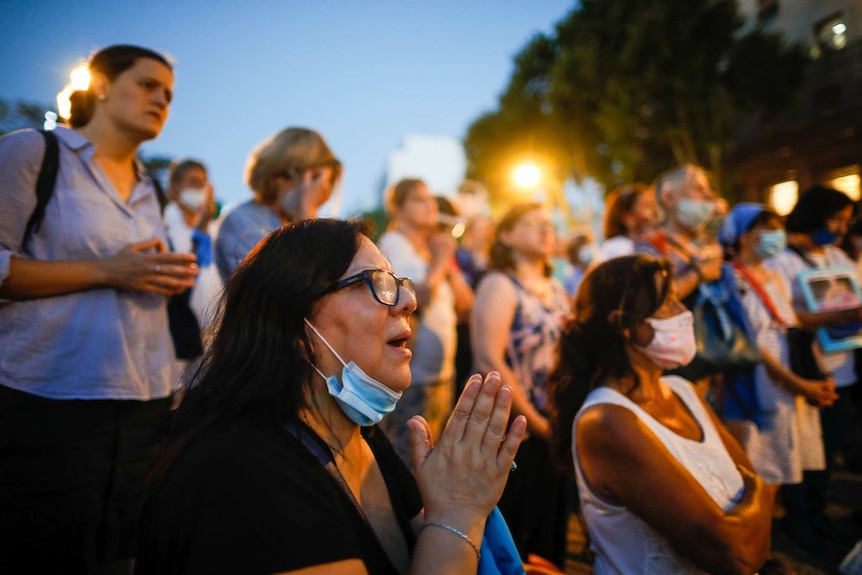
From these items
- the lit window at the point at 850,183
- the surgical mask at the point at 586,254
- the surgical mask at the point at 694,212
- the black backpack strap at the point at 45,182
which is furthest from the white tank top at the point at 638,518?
the lit window at the point at 850,183

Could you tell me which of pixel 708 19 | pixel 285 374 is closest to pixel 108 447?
pixel 285 374

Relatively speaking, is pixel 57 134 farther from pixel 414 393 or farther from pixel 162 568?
pixel 414 393

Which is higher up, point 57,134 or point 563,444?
point 57,134

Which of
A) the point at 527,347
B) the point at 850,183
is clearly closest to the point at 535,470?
the point at 527,347

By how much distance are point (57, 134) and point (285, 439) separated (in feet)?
5.69

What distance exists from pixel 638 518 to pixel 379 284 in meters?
1.36

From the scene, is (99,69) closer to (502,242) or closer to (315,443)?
(315,443)

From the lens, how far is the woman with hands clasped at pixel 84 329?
6.36 feet

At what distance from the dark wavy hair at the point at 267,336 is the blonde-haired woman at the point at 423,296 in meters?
2.34

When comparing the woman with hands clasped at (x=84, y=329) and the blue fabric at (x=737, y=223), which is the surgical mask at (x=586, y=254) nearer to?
the blue fabric at (x=737, y=223)

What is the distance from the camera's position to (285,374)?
1.48 metres

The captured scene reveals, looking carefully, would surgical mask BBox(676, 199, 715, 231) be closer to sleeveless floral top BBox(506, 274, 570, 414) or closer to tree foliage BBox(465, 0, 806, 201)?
sleeveless floral top BBox(506, 274, 570, 414)

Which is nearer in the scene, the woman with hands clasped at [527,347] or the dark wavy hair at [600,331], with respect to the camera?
the dark wavy hair at [600,331]

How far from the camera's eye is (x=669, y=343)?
7.95 feet
